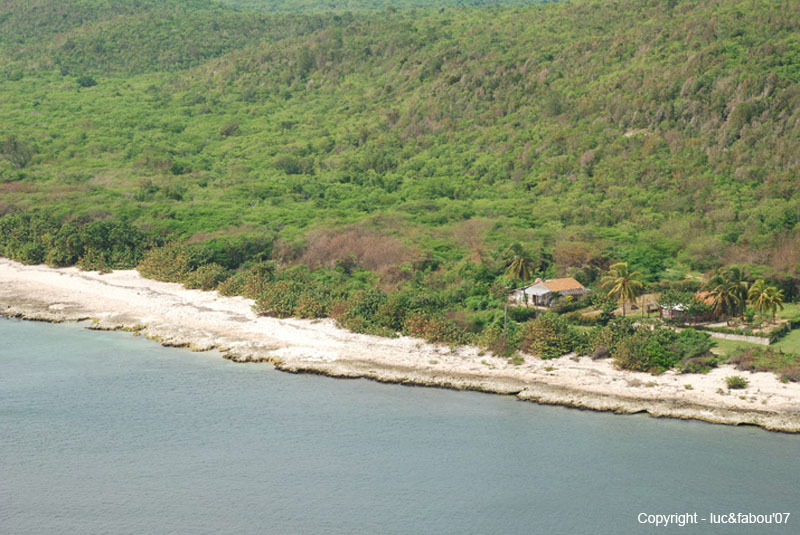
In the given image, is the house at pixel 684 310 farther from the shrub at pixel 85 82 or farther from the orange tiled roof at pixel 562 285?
the shrub at pixel 85 82

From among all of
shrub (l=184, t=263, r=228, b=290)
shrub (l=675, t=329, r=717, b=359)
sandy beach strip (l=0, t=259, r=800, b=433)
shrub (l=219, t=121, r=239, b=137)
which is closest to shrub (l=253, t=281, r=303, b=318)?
sandy beach strip (l=0, t=259, r=800, b=433)

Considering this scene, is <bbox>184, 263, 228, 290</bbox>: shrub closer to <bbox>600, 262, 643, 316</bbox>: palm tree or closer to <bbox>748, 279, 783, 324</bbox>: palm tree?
<bbox>600, 262, 643, 316</bbox>: palm tree

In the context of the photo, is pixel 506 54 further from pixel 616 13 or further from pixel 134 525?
pixel 134 525

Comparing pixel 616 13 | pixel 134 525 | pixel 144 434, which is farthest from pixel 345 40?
pixel 134 525

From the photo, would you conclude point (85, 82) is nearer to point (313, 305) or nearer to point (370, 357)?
point (313, 305)

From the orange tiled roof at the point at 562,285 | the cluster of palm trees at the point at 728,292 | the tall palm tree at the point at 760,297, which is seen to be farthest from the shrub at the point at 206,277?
the tall palm tree at the point at 760,297

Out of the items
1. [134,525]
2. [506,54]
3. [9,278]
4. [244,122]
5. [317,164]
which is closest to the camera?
[134,525]

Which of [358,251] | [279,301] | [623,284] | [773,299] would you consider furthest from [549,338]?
[358,251]
